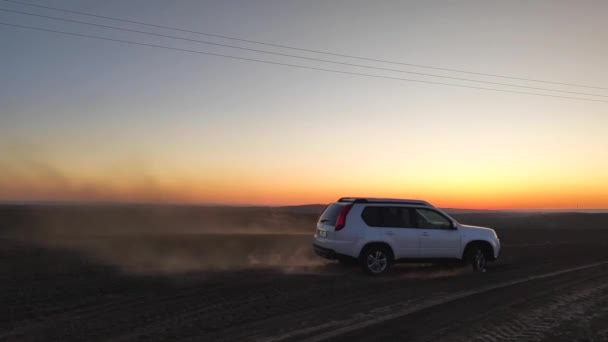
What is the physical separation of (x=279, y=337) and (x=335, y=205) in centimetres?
710

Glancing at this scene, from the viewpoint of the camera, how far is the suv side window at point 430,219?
13609 mm

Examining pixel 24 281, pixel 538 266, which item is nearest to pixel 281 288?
pixel 24 281

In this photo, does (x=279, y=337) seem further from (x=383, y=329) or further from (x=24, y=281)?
(x=24, y=281)

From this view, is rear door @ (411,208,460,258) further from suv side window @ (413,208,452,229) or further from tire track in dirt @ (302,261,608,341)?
tire track in dirt @ (302,261,608,341)

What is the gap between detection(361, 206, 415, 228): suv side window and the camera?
1312 cm

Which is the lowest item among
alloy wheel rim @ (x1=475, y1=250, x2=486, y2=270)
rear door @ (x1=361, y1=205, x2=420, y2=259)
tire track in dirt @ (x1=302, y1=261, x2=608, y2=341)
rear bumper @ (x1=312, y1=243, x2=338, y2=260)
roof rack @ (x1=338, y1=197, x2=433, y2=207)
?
Answer: tire track in dirt @ (x1=302, y1=261, x2=608, y2=341)

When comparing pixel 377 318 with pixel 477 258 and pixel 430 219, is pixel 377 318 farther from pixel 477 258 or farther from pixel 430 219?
pixel 477 258

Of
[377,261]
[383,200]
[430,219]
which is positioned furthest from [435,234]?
[377,261]

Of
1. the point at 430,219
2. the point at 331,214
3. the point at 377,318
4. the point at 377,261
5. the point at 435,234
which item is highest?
the point at 331,214

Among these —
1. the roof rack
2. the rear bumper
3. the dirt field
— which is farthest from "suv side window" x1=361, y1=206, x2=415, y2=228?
the dirt field

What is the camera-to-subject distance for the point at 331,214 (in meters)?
13.5

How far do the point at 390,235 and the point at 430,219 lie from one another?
4.46 feet

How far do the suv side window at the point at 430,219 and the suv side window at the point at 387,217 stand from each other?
0.78 feet

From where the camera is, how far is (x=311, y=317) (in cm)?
794
